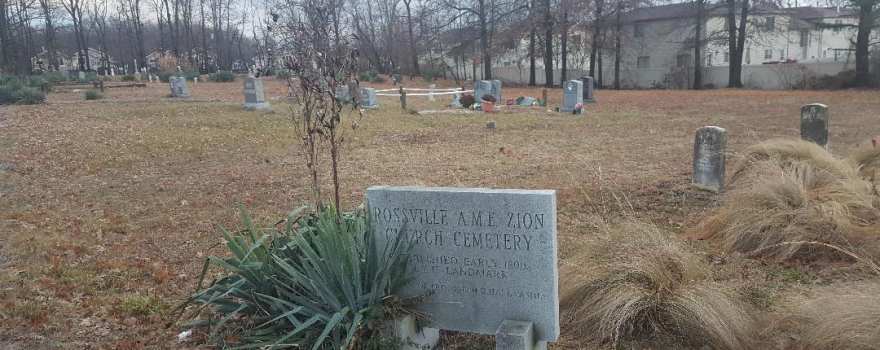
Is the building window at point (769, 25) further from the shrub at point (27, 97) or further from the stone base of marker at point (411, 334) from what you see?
the stone base of marker at point (411, 334)

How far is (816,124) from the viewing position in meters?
9.34

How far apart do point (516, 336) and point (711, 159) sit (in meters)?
5.23

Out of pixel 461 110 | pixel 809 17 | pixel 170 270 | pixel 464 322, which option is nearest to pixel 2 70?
pixel 461 110

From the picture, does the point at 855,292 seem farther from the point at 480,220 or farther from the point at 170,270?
the point at 170,270

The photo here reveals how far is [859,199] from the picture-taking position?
5.30 meters

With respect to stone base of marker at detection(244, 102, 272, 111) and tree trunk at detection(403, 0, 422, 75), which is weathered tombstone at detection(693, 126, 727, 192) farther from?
tree trunk at detection(403, 0, 422, 75)

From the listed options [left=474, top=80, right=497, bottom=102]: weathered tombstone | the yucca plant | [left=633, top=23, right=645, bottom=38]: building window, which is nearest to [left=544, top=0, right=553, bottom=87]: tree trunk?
[left=633, top=23, right=645, bottom=38]: building window

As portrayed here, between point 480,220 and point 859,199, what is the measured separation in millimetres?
3887

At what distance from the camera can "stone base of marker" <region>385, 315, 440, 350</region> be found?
3.45m

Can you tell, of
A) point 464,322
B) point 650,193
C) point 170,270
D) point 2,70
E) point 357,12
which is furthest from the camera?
point 357,12

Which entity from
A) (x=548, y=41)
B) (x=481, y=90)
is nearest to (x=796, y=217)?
(x=481, y=90)

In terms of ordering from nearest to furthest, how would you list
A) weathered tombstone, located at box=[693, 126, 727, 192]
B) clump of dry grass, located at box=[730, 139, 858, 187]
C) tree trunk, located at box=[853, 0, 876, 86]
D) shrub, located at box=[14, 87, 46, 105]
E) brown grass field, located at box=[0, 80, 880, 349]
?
1. brown grass field, located at box=[0, 80, 880, 349]
2. clump of dry grass, located at box=[730, 139, 858, 187]
3. weathered tombstone, located at box=[693, 126, 727, 192]
4. shrub, located at box=[14, 87, 46, 105]
5. tree trunk, located at box=[853, 0, 876, 86]

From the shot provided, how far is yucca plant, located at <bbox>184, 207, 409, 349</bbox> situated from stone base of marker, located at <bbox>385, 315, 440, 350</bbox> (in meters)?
0.09

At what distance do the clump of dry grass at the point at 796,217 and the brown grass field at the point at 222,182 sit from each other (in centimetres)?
23
